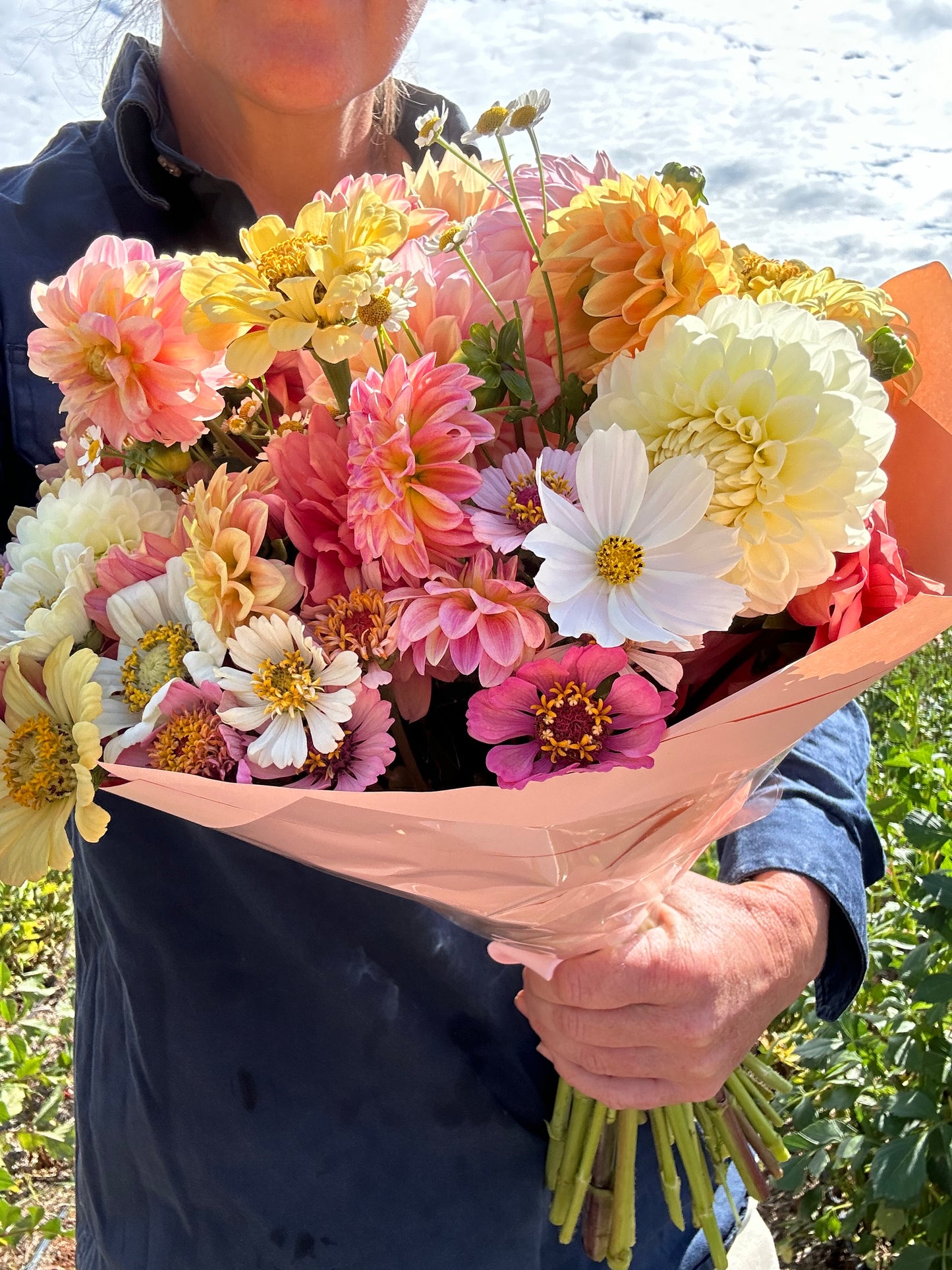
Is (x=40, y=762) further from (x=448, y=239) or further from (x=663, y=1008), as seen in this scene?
(x=663, y=1008)

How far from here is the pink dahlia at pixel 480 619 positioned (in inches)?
18.5

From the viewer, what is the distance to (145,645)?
1.72ft

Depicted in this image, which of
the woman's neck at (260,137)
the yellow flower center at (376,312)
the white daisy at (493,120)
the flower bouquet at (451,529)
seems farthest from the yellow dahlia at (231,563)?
the woman's neck at (260,137)

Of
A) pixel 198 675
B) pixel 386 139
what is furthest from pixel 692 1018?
pixel 386 139

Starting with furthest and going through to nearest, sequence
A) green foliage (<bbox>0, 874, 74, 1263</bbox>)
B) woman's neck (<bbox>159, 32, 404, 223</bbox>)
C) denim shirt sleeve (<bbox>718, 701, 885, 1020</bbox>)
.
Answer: green foliage (<bbox>0, 874, 74, 1263</bbox>) → woman's neck (<bbox>159, 32, 404, 223</bbox>) → denim shirt sleeve (<bbox>718, 701, 885, 1020</bbox>)

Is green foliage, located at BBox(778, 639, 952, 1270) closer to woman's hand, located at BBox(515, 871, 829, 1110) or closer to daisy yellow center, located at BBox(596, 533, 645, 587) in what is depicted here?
woman's hand, located at BBox(515, 871, 829, 1110)

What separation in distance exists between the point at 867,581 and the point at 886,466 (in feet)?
0.68

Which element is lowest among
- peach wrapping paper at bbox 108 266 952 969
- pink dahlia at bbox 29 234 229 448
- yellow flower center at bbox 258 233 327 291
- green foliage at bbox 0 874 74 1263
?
green foliage at bbox 0 874 74 1263

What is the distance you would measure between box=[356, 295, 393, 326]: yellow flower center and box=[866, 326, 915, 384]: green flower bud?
0.28 meters

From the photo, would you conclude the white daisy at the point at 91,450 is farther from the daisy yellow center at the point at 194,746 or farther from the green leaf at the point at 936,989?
the green leaf at the point at 936,989

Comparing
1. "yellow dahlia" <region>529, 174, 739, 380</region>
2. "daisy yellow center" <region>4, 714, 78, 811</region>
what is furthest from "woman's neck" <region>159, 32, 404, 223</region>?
"daisy yellow center" <region>4, 714, 78, 811</region>

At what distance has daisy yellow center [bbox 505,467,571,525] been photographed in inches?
19.0

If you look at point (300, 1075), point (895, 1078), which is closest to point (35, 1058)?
point (300, 1075)

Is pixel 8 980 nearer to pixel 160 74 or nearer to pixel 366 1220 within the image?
pixel 366 1220
